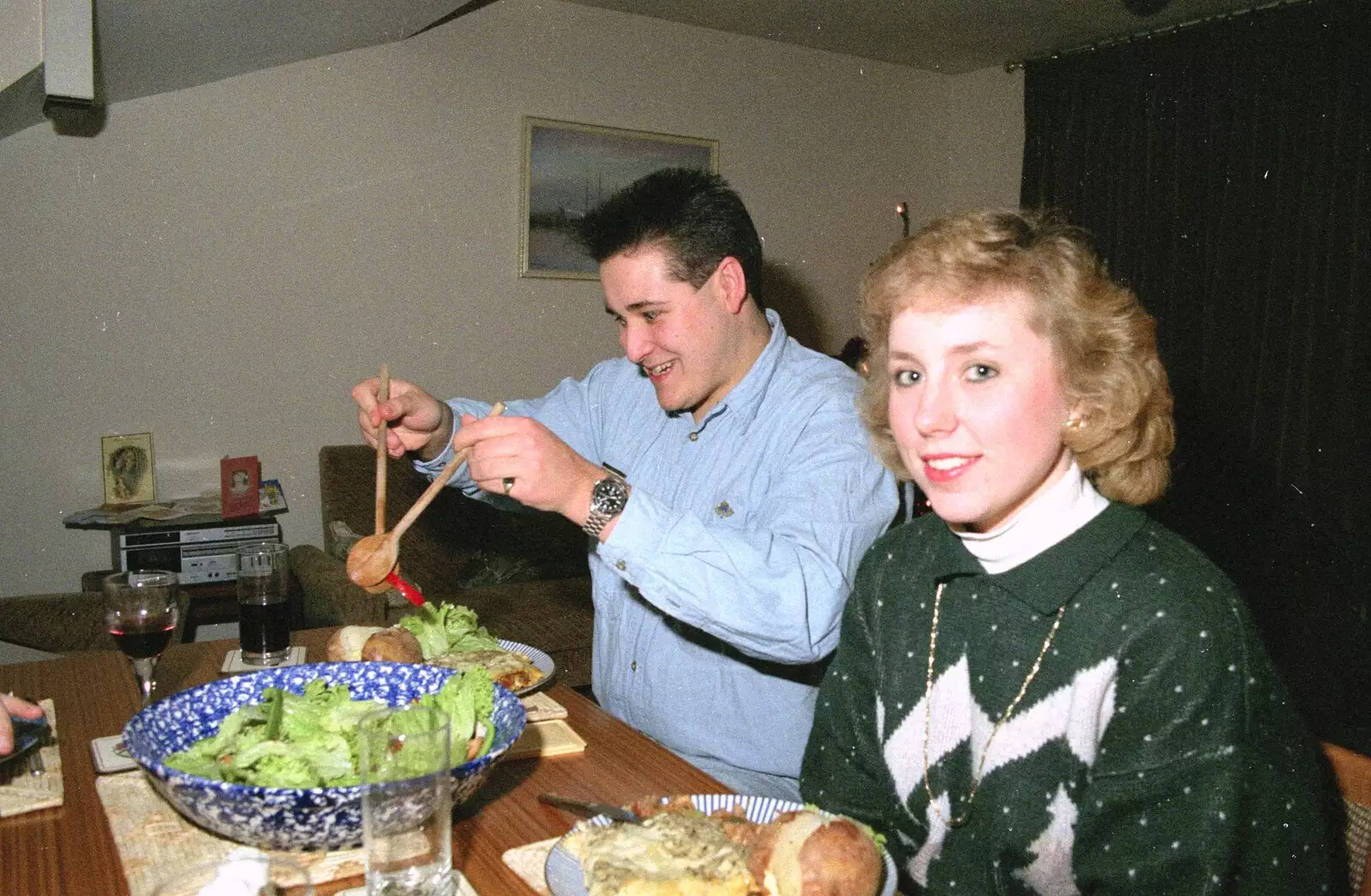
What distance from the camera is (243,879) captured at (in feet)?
2.97

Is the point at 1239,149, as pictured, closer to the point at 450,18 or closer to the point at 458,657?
the point at 450,18

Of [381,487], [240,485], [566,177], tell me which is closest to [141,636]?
[381,487]

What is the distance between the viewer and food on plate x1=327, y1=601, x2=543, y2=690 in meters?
1.62

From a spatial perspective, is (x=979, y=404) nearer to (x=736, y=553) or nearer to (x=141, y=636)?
(x=736, y=553)

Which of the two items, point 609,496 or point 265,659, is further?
point 265,659

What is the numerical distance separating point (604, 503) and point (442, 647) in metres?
0.54

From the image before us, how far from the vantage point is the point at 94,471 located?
13.6 ft

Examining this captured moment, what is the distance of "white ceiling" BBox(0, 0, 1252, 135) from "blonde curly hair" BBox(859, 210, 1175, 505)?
274 cm

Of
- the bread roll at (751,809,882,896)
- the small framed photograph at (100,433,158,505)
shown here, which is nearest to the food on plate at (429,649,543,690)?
the bread roll at (751,809,882,896)

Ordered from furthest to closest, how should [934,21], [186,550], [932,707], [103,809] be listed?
[934,21], [186,550], [932,707], [103,809]

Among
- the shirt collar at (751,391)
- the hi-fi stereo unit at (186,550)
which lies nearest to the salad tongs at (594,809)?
the shirt collar at (751,391)

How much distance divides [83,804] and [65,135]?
11.6 feet

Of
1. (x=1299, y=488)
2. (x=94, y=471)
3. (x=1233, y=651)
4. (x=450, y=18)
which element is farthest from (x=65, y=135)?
(x=1299, y=488)

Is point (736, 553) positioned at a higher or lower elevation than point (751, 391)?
lower
